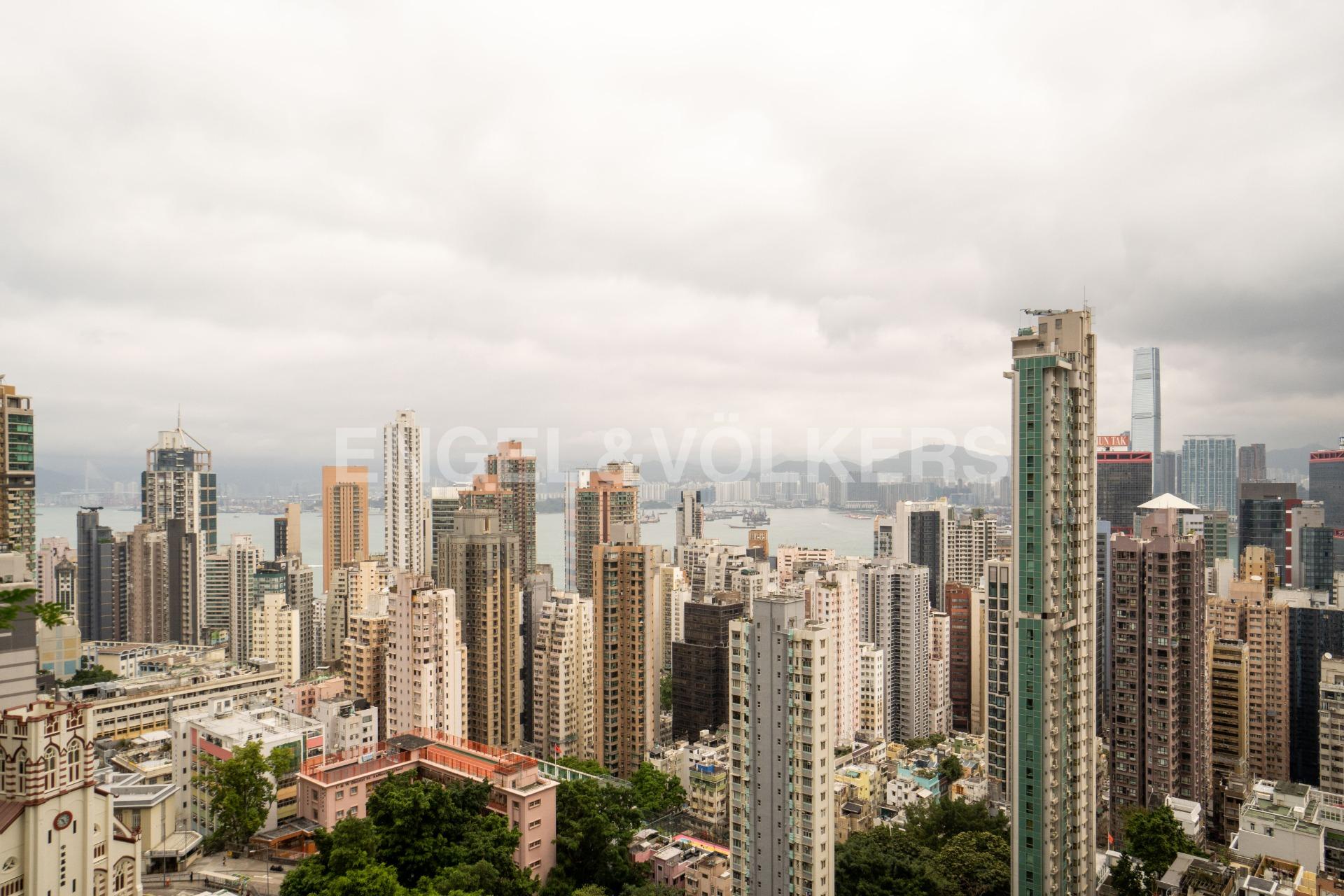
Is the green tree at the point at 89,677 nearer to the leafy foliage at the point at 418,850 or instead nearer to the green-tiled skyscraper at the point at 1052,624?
the leafy foliage at the point at 418,850

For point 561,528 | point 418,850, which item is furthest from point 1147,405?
point 418,850

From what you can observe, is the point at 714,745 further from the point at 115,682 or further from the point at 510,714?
the point at 115,682

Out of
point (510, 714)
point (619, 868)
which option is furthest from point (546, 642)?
point (619, 868)

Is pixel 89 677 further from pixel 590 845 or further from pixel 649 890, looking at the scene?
pixel 649 890

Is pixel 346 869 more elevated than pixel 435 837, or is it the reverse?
pixel 346 869

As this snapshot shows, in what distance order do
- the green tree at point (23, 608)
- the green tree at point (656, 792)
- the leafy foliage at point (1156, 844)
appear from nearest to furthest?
the green tree at point (23, 608) < the leafy foliage at point (1156, 844) < the green tree at point (656, 792)

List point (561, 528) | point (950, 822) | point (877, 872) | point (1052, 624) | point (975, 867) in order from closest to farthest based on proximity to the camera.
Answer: point (1052, 624) < point (877, 872) < point (975, 867) < point (950, 822) < point (561, 528)

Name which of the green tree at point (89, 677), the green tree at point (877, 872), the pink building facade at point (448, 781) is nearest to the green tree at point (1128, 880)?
the green tree at point (877, 872)
